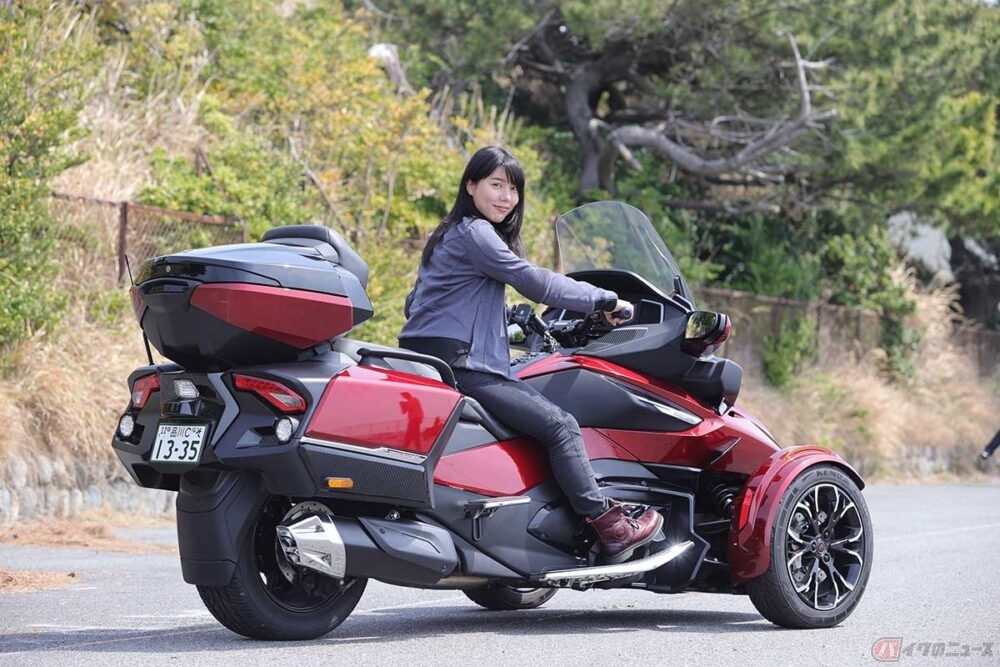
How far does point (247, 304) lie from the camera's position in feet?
18.2

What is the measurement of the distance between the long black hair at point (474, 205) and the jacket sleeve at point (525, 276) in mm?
148

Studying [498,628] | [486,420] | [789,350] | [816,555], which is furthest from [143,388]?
[789,350]

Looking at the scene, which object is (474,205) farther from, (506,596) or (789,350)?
(789,350)

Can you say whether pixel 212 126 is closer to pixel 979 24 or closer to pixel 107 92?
pixel 107 92

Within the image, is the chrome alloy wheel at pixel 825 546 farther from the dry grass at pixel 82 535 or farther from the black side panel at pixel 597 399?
the dry grass at pixel 82 535

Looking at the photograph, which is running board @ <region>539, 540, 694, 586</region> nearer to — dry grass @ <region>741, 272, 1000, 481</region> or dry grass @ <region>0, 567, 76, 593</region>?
dry grass @ <region>0, 567, 76, 593</region>

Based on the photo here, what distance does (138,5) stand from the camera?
19.0m

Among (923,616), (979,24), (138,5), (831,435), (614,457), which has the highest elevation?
(979,24)

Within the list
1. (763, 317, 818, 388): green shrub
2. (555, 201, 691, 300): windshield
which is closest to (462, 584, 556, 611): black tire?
(555, 201, 691, 300): windshield

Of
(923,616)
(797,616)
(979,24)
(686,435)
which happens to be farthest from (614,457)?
(979,24)

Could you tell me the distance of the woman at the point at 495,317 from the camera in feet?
20.6

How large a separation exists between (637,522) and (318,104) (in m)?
12.5

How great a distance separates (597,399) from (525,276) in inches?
28.7

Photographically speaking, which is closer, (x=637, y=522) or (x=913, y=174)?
(x=637, y=522)
